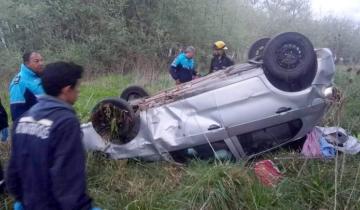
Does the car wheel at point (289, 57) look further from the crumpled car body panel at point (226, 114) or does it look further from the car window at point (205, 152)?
the car window at point (205, 152)

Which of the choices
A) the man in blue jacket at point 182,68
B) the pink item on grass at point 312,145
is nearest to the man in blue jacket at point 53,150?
the pink item on grass at point 312,145

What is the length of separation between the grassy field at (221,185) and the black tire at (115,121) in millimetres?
280

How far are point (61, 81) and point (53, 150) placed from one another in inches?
14.3

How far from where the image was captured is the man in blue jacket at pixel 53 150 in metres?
1.86

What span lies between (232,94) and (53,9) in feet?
42.1

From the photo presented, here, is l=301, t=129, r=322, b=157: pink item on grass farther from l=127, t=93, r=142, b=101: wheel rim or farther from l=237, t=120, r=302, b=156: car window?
l=127, t=93, r=142, b=101: wheel rim

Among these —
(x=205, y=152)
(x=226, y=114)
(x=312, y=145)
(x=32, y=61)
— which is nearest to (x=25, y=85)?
(x=32, y=61)

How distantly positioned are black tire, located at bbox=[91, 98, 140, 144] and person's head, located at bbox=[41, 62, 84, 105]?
216cm

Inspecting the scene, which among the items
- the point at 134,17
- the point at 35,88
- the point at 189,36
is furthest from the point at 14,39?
the point at 35,88

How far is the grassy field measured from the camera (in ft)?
10.8

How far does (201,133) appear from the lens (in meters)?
4.02

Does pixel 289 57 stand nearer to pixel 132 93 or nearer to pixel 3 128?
pixel 132 93

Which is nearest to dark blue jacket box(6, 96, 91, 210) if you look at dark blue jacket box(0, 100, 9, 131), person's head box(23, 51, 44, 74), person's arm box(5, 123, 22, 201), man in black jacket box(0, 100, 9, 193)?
person's arm box(5, 123, 22, 201)

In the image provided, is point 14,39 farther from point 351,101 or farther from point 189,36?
point 351,101
